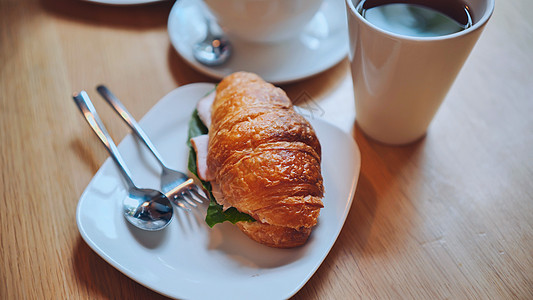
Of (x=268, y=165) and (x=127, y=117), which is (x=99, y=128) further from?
(x=268, y=165)

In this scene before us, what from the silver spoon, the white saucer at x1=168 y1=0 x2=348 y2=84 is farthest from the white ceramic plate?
the white saucer at x1=168 y1=0 x2=348 y2=84

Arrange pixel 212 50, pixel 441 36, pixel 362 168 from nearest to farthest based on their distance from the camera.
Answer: pixel 441 36 < pixel 362 168 < pixel 212 50

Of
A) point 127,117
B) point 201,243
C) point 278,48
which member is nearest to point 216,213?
point 201,243

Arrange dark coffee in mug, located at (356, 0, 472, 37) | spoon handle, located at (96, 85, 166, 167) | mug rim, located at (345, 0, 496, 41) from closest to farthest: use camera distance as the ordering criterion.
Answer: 1. mug rim, located at (345, 0, 496, 41)
2. dark coffee in mug, located at (356, 0, 472, 37)
3. spoon handle, located at (96, 85, 166, 167)

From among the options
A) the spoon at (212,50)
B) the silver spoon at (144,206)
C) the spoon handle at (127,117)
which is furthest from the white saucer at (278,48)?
the silver spoon at (144,206)

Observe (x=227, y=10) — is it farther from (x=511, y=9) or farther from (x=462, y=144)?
(x=511, y=9)

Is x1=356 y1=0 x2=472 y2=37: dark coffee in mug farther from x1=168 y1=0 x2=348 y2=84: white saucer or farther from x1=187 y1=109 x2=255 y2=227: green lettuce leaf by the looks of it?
x1=187 y1=109 x2=255 y2=227: green lettuce leaf

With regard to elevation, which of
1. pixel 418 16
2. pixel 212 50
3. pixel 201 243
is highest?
pixel 418 16
